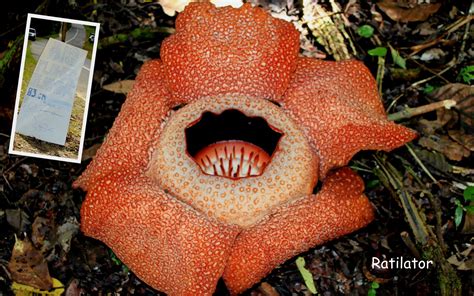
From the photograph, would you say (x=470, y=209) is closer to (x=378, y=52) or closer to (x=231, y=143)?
(x=378, y=52)

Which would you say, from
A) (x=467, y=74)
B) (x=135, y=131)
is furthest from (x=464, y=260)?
(x=135, y=131)

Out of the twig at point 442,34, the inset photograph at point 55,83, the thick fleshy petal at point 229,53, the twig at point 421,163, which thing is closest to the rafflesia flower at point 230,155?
the thick fleshy petal at point 229,53

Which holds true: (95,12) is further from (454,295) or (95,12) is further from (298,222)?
(454,295)

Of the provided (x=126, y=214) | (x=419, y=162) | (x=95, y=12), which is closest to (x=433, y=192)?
(x=419, y=162)

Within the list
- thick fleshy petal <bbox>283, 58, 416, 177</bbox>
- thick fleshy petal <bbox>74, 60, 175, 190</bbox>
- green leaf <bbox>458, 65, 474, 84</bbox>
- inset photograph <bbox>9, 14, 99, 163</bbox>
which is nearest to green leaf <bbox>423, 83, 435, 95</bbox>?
green leaf <bbox>458, 65, 474, 84</bbox>

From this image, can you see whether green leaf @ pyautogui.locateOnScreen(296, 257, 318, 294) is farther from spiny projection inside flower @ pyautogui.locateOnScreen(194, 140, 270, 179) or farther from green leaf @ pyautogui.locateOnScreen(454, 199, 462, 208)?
green leaf @ pyautogui.locateOnScreen(454, 199, 462, 208)

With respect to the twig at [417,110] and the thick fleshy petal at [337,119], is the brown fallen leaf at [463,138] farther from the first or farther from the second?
the thick fleshy petal at [337,119]

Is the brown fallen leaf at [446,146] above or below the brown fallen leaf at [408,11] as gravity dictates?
below
